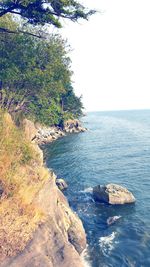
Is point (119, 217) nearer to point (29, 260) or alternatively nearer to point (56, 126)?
point (29, 260)

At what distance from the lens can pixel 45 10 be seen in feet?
58.4

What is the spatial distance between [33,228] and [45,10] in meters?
14.7

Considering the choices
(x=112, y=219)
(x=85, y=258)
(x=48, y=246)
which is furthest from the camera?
(x=112, y=219)

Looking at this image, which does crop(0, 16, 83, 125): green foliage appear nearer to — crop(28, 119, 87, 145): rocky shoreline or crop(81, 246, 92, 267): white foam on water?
crop(81, 246, 92, 267): white foam on water

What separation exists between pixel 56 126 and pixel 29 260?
73313 millimetres

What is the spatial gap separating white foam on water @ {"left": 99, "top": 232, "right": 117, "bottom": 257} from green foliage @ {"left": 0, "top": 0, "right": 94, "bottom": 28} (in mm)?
16987

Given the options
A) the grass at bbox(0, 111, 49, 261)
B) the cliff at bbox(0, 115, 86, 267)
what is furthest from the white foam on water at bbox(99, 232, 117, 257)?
the grass at bbox(0, 111, 49, 261)

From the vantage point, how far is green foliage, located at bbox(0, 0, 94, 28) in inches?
682

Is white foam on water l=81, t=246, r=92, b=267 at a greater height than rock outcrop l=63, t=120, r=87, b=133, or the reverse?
rock outcrop l=63, t=120, r=87, b=133

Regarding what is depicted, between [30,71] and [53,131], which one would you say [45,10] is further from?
[53,131]

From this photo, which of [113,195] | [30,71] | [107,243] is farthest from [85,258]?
[30,71]

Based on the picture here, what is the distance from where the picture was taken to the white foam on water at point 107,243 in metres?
18.3

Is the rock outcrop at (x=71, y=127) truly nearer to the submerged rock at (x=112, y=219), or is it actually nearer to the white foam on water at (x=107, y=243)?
the submerged rock at (x=112, y=219)

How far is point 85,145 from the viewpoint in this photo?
211 ft
